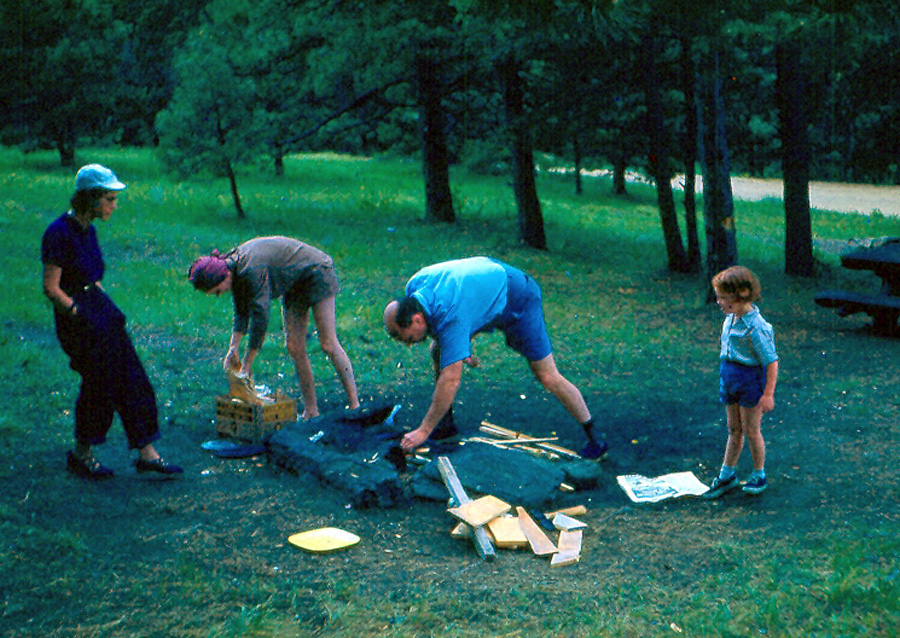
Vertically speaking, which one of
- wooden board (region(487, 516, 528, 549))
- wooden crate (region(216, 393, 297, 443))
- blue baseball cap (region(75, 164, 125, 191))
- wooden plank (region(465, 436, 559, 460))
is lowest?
wooden board (region(487, 516, 528, 549))

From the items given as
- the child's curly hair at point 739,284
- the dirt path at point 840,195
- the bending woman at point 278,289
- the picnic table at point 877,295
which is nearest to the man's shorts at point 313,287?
the bending woman at point 278,289

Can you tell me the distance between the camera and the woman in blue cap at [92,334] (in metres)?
5.73

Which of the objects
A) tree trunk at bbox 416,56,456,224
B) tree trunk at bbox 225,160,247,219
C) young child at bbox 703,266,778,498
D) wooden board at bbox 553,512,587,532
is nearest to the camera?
wooden board at bbox 553,512,587,532

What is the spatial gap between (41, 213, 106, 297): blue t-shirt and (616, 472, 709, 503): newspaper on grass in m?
3.76

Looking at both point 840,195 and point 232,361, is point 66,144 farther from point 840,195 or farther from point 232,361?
→ point 232,361

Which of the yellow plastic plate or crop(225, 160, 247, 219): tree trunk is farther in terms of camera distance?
crop(225, 160, 247, 219): tree trunk

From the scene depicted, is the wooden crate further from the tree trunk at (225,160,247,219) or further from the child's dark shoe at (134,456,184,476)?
the tree trunk at (225,160,247,219)

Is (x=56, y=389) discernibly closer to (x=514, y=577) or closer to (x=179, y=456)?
(x=179, y=456)

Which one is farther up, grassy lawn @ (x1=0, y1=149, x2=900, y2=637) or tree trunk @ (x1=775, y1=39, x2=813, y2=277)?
tree trunk @ (x1=775, y1=39, x2=813, y2=277)

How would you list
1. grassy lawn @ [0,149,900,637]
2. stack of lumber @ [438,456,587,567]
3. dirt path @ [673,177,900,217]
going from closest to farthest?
grassy lawn @ [0,149,900,637] → stack of lumber @ [438,456,587,567] → dirt path @ [673,177,900,217]

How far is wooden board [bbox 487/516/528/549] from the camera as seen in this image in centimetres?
537

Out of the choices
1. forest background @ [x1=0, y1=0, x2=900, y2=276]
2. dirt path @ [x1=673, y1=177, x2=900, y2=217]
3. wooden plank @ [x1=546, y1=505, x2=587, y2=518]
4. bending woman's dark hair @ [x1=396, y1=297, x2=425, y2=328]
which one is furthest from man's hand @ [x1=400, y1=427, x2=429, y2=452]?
dirt path @ [x1=673, y1=177, x2=900, y2=217]

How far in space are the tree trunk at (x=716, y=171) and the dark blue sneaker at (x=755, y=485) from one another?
6.63m

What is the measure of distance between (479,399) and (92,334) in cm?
383
